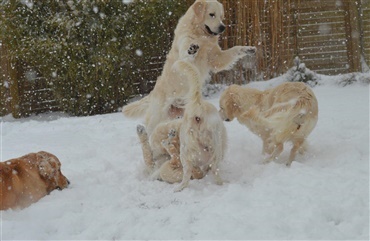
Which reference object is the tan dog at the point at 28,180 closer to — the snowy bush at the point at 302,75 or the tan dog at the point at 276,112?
the tan dog at the point at 276,112

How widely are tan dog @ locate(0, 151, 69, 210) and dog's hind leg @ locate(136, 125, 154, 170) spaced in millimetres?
977

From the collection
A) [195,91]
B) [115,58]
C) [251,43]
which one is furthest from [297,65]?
[195,91]

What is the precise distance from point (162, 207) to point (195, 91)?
1248mm

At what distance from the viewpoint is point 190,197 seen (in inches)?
Result: 172

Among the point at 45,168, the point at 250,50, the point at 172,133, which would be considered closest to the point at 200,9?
the point at 250,50

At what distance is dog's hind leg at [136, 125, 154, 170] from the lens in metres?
5.43

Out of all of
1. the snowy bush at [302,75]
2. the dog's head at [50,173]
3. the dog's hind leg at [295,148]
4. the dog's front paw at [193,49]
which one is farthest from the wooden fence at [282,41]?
the dog's head at [50,173]

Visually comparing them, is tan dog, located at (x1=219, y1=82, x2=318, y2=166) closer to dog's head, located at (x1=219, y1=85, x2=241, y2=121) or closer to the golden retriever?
dog's head, located at (x1=219, y1=85, x2=241, y2=121)

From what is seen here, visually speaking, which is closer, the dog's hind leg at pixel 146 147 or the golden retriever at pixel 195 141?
the golden retriever at pixel 195 141

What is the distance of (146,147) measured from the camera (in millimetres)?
5504

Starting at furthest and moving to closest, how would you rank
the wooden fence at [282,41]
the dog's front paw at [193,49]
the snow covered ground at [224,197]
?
the wooden fence at [282,41], the dog's front paw at [193,49], the snow covered ground at [224,197]

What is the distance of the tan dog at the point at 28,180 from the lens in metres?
4.20

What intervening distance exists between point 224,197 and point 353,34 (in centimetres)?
767

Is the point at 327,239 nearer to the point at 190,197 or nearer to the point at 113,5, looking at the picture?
the point at 190,197
